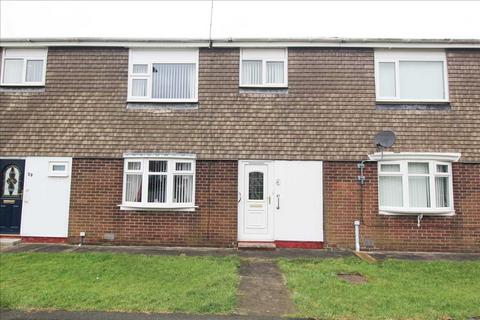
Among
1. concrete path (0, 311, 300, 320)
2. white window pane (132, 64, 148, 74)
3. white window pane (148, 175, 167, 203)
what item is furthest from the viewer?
white window pane (132, 64, 148, 74)

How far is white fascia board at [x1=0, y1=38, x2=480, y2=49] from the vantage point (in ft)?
30.8

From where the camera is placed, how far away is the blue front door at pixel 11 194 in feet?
31.0

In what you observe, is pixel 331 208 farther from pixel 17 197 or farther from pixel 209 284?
pixel 17 197

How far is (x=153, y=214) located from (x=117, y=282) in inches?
133

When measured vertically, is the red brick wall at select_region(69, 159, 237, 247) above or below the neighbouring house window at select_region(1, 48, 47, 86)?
below

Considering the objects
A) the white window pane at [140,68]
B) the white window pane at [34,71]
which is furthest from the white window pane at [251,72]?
the white window pane at [34,71]

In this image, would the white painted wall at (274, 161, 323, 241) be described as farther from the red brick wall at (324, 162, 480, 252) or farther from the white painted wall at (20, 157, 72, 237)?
the white painted wall at (20, 157, 72, 237)

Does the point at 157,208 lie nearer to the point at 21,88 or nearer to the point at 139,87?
the point at 139,87

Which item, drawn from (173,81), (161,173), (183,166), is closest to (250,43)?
Answer: (173,81)

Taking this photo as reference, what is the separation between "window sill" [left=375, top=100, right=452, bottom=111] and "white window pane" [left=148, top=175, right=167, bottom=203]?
597 centimetres

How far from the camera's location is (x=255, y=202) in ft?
30.3

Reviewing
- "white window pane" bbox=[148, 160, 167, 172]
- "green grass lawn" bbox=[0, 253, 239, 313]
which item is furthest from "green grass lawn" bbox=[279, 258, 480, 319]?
"white window pane" bbox=[148, 160, 167, 172]

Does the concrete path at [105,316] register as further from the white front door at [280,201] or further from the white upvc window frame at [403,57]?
the white upvc window frame at [403,57]

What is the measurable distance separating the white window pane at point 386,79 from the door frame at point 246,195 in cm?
361
